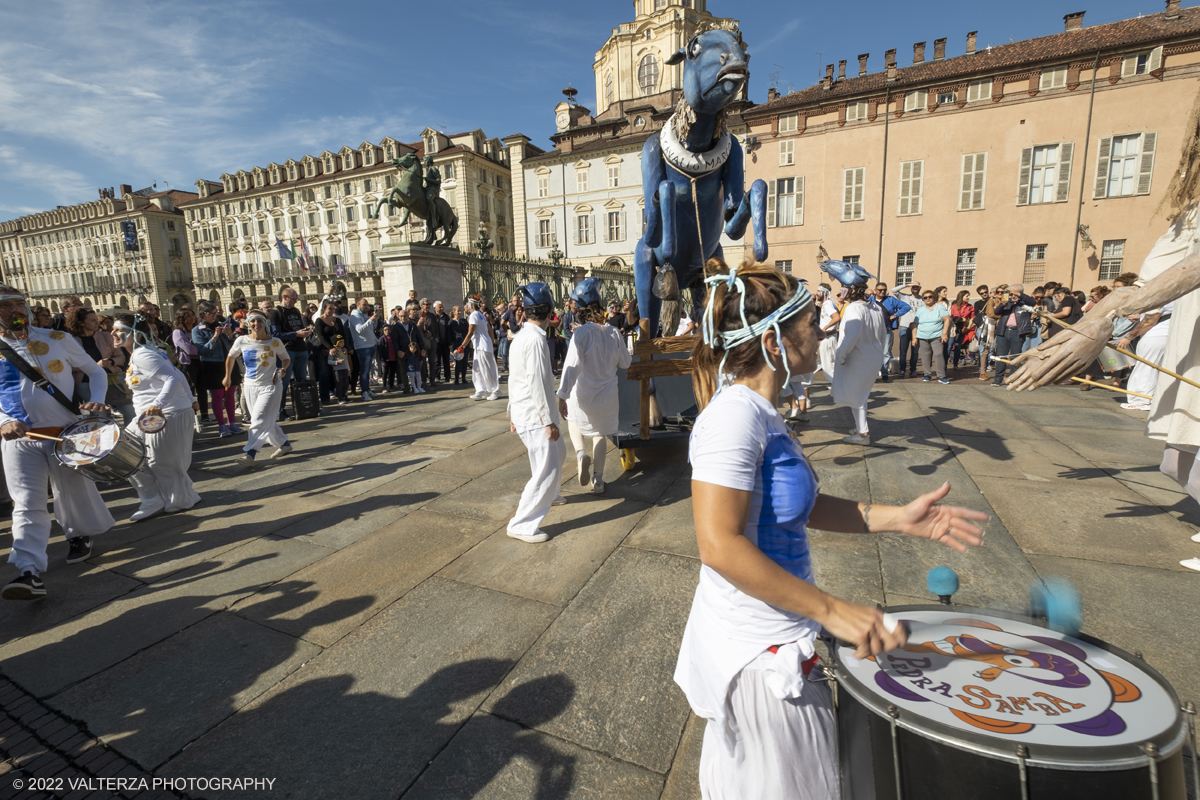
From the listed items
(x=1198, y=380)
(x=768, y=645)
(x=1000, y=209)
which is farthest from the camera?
(x=1000, y=209)

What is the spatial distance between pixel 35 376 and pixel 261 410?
8.67 ft

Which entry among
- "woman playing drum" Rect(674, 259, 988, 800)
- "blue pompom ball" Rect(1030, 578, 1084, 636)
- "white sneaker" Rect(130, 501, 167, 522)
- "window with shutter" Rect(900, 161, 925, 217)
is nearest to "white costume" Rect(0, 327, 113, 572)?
"white sneaker" Rect(130, 501, 167, 522)

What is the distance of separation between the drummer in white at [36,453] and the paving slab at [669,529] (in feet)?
13.0

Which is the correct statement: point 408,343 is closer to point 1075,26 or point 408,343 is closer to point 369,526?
point 369,526

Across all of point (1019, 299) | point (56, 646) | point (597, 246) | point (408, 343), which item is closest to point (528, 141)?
point (597, 246)

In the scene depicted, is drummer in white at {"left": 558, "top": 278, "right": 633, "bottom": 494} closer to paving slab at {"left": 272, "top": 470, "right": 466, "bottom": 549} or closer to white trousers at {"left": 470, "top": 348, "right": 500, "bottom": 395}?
paving slab at {"left": 272, "top": 470, "right": 466, "bottom": 549}

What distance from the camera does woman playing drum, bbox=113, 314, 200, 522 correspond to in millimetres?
→ 4977

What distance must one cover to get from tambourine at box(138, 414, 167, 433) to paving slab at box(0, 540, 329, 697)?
146 cm

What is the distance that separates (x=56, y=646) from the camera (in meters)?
3.05

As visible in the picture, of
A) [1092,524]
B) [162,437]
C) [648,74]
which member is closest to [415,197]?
[162,437]

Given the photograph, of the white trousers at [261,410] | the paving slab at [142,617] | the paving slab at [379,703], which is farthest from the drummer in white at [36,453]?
the paving slab at [379,703]

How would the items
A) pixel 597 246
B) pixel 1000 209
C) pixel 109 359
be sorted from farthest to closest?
1. pixel 597 246
2. pixel 1000 209
3. pixel 109 359

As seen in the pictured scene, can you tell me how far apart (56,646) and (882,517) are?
168 inches

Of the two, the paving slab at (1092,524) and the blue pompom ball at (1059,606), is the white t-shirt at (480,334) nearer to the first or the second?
the paving slab at (1092,524)
